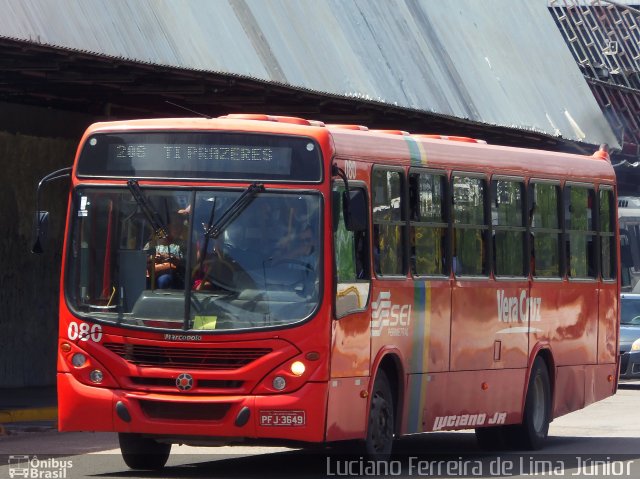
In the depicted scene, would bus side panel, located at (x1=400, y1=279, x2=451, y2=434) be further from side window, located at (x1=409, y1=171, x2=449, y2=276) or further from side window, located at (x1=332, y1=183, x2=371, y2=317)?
side window, located at (x1=332, y1=183, x2=371, y2=317)

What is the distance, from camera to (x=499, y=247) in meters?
15.4

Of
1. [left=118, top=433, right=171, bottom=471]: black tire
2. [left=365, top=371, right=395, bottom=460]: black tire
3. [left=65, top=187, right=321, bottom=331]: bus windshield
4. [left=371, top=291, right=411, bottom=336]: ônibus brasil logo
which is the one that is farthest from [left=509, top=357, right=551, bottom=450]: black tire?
[left=65, top=187, right=321, bottom=331]: bus windshield

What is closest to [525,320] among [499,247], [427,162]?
[499,247]

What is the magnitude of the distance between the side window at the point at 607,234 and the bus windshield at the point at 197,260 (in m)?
6.33

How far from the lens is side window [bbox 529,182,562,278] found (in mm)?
16156

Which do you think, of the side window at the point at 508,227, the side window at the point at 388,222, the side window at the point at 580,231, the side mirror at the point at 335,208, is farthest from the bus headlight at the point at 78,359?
the side window at the point at 580,231

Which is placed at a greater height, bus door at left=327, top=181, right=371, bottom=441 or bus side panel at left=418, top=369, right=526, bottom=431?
bus door at left=327, top=181, right=371, bottom=441

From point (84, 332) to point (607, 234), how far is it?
7510 millimetres

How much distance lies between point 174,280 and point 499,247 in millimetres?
4202

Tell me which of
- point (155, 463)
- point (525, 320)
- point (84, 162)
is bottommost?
point (155, 463)

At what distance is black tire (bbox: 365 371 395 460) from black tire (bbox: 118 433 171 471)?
5.64ft

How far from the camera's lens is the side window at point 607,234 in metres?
17.8

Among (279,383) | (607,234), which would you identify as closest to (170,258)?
(279,383)

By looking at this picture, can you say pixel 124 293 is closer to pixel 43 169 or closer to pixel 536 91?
pixel 43 169
